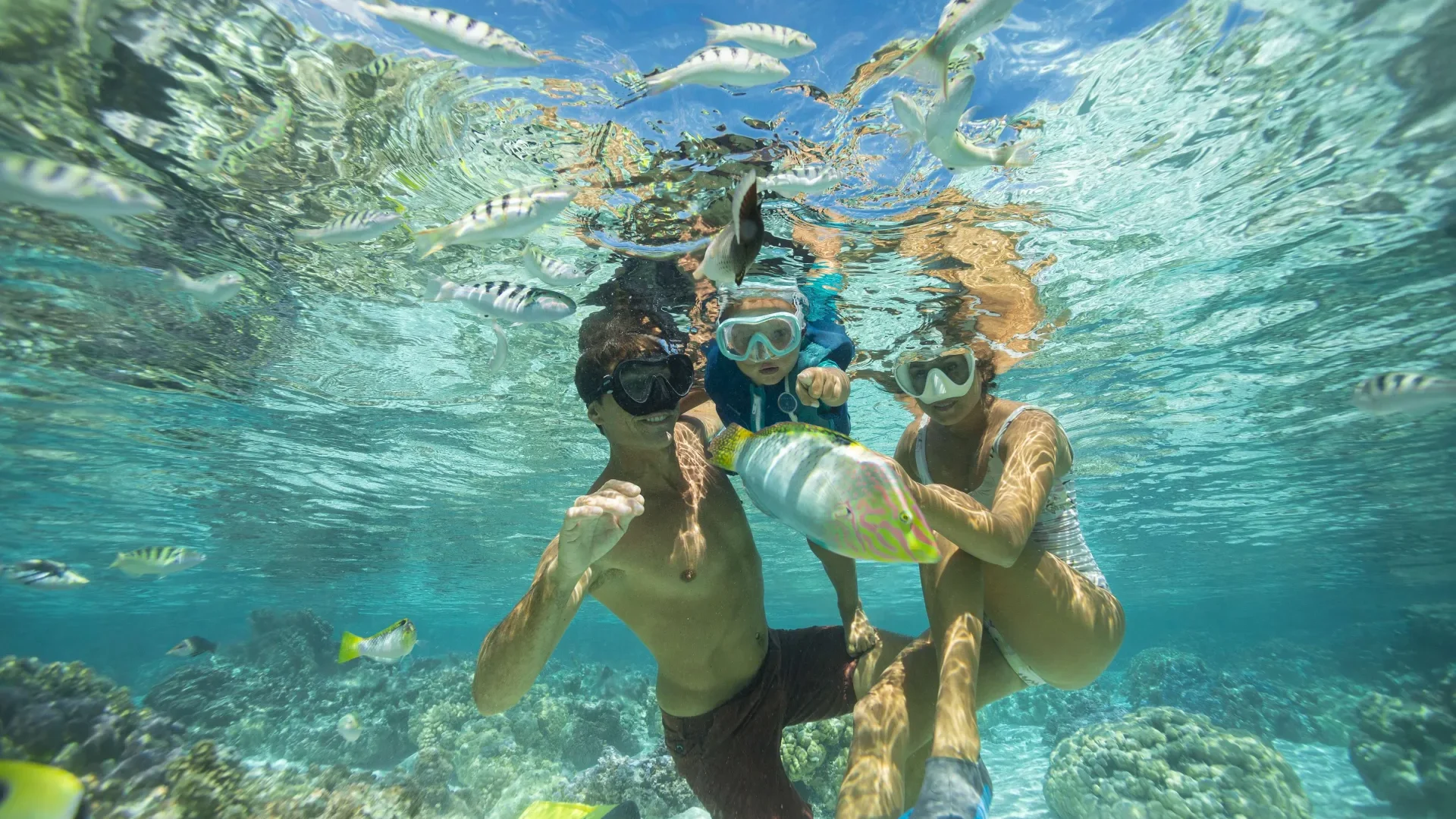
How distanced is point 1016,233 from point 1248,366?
29.2ft

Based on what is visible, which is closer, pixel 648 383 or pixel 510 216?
pixel 648 383

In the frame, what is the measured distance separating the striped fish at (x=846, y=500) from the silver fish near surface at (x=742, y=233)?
756 millimetres

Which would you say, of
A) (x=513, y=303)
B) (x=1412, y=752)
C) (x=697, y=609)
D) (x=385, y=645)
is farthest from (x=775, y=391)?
(x=1412, y=752)

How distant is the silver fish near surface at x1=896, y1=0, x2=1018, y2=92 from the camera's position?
3213mm

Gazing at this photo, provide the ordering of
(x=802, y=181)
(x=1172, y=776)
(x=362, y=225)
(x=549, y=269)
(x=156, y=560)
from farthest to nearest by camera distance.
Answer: (x=1172, y=776) → (x=156, y=560) → (x=549, y=269) → (x=362, y=225) → (x=802, y=181)

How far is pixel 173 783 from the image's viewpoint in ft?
23.6

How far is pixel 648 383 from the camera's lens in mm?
3896

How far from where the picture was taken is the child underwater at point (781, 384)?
456cm

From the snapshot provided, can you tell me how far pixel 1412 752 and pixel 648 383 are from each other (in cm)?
1949

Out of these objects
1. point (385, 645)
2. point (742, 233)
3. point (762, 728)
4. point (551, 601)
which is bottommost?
point (385, 645)

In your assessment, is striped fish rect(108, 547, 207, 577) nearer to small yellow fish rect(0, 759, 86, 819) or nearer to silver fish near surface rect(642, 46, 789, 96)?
small yellow fish rect(0, 759, 86, 819)

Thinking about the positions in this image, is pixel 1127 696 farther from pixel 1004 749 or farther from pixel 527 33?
pixel 527 33

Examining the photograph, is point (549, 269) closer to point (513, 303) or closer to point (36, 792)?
point (513, 303)

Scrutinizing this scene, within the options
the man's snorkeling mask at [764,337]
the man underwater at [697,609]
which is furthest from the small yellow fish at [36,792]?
the man's snorkeling mask at [764,337]
